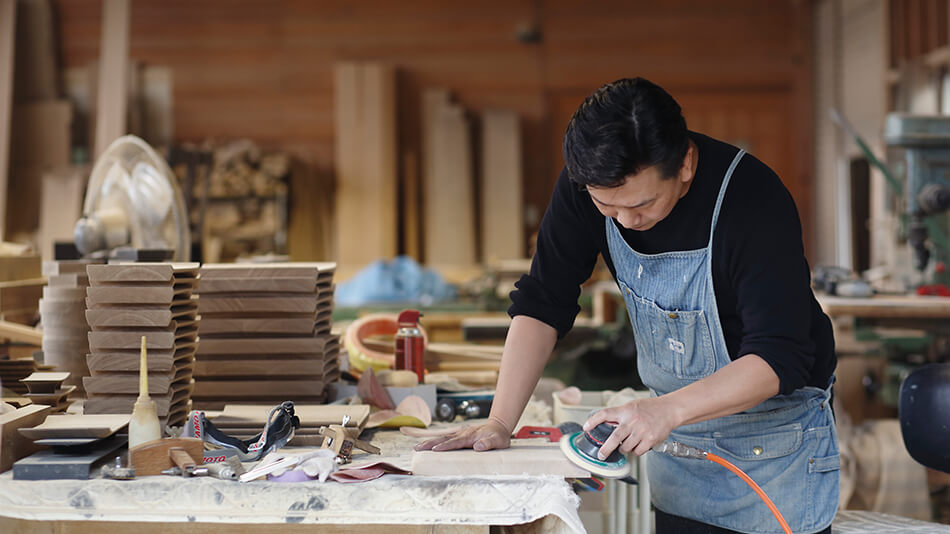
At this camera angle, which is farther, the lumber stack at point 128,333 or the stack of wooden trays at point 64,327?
the stack of wooden trays at point 64,327

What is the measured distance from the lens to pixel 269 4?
773 centimetres

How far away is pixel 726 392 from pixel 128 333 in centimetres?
123

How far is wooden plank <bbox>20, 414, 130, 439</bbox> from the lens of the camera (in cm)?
157

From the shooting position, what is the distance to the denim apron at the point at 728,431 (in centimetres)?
174

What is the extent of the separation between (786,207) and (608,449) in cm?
58

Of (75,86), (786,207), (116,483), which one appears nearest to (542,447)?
(786,207)

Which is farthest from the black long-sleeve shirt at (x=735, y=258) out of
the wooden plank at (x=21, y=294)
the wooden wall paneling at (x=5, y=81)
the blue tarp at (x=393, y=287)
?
the wooden wall paneling at (x=5, y=81)

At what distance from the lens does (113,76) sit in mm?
7121

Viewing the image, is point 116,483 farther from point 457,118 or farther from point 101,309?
point 457,118

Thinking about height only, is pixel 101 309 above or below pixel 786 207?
below

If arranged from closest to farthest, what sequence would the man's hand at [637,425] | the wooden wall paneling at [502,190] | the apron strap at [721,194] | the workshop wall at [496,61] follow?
the man's hand at [637,425] < the apron strap at [721,194] < the wooden wall paneling at [502,190] < the workshop wall at [496,61]

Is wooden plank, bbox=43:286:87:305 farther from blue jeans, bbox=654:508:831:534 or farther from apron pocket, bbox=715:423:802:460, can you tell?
apron pocket, bbox=715:423:802:460

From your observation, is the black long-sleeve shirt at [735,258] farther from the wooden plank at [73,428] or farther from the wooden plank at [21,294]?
the wooden plank at [21,294]

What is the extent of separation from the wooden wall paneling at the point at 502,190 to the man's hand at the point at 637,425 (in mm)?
5818
